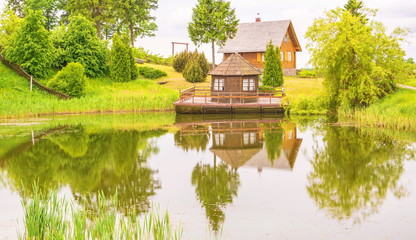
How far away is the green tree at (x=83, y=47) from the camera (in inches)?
1612

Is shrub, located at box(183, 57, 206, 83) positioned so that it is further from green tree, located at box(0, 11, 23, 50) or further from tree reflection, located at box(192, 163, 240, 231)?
tree reflection, located at box(192, 163, 240, 231)

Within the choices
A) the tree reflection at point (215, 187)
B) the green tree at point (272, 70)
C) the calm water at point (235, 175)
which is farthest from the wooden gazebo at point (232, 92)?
the tree reflection at point (215, 187)

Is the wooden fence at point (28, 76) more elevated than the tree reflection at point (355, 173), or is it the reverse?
Answer: the wooden fence at point (28, 76)

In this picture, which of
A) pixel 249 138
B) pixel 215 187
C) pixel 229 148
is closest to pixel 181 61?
pixel 249 138

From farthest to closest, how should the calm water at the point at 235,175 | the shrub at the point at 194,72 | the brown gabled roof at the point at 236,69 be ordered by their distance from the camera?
the shrub at the point at 194,72, the brown gabled roof at the point at 236,69, the calm water at the point at 235,175

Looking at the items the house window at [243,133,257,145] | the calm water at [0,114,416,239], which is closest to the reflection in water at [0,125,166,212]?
the calm water at [0,114,416,239]

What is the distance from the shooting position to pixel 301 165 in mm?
15695

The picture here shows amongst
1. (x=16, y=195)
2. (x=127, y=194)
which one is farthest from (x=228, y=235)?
(x=16, y=195)

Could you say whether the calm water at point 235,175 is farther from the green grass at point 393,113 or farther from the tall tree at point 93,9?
the tall tree at point 93,9

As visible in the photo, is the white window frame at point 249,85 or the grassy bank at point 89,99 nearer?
the grassy bank at point 89,99

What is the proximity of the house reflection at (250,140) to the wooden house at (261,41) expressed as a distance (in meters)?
23.3

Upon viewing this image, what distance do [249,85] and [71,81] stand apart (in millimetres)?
14453

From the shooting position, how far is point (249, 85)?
37.3 m

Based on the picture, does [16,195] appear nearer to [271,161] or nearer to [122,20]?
[271,161]
